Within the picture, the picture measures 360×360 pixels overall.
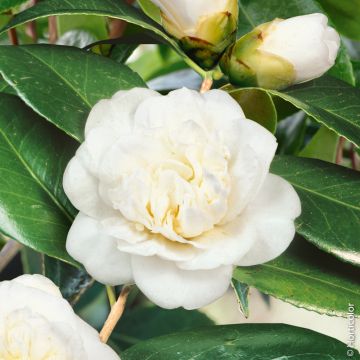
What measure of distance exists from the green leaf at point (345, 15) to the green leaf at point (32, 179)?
0.42 metres

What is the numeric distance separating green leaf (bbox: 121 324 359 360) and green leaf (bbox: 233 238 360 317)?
30mm

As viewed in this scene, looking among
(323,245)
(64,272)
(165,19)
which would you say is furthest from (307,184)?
(64,272)

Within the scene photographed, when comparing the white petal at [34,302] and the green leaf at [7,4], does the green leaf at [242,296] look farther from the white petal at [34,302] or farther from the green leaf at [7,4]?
the green leaf at [7,4]

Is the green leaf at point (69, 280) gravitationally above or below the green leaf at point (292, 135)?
above

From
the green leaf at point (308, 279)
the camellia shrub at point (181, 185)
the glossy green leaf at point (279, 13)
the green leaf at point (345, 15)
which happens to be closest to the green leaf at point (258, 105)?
the camellia shrub at point (181, 185)

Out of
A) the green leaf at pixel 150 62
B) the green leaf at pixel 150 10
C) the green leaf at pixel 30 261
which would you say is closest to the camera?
the green leaf at pixel 150 10

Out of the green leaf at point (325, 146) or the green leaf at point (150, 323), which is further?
the green leaf at point (150, 323)

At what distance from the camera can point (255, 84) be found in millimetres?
628

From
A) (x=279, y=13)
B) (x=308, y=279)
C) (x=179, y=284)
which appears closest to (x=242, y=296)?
(x=308, y=279)

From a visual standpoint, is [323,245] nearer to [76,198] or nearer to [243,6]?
[76,198]

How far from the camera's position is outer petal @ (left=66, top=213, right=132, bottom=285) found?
51 cm

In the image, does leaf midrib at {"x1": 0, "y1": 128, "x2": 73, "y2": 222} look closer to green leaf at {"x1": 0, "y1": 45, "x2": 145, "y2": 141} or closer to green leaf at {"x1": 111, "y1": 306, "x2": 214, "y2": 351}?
green leaf at {"x1": 0, "y1": 45, "x2": 145, "y2": 141}

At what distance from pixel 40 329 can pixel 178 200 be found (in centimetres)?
12

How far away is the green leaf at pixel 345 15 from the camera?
882 mm
